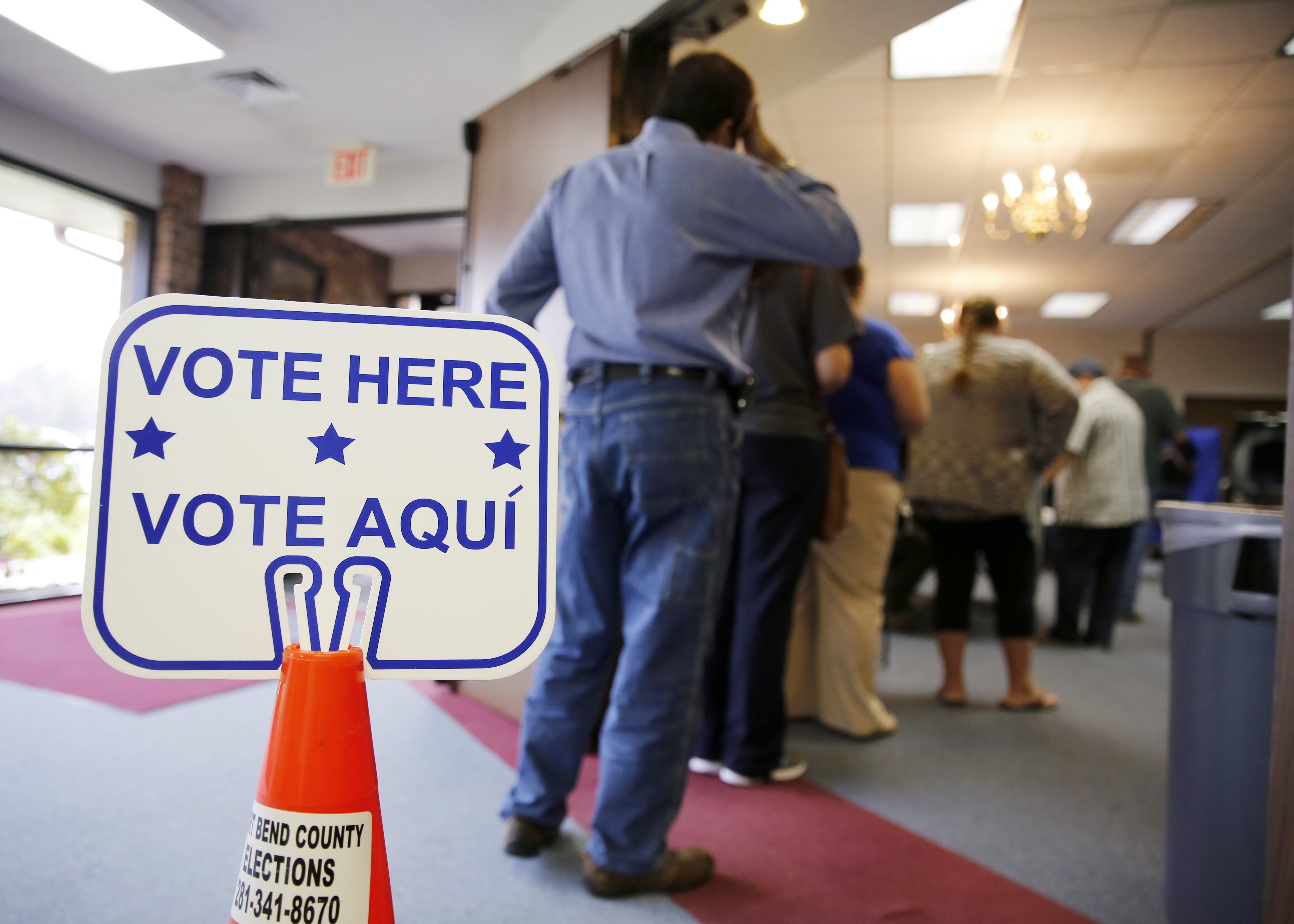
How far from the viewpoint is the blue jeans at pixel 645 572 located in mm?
1259

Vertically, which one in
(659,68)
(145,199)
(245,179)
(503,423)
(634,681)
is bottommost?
(634,681)

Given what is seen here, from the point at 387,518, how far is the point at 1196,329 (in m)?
5.34

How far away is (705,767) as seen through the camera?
1.93 m

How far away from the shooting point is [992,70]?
223cm

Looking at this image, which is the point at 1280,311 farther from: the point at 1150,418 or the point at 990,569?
the point at 1150,418

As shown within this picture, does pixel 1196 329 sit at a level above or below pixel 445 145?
below

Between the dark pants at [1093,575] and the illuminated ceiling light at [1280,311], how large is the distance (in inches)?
77.0

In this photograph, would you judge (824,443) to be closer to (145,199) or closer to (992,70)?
(992,70)

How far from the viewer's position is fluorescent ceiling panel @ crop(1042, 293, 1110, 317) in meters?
7.14

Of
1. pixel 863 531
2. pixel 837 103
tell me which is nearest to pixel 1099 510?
pixel 863 531

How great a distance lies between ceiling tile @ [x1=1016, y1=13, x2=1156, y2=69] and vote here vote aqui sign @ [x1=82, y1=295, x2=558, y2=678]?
1118mm

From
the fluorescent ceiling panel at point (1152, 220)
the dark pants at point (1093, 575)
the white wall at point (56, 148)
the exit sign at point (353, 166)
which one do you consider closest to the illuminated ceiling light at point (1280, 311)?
the fluorescent ceiling panel at point (1152, 220)

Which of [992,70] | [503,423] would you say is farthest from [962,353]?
[503,423]

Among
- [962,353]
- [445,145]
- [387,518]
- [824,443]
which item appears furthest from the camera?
[445,145]
